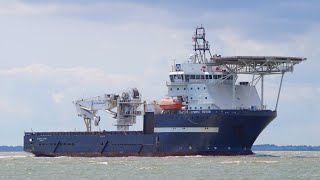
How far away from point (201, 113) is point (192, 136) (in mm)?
2405

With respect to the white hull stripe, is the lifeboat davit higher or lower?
higher

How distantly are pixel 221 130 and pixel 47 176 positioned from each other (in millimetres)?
25920

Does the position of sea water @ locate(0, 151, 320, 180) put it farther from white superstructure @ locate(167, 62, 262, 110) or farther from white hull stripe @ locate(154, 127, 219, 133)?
white superstructure @ locate(167, 62, 262, 110)

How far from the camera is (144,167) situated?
78.0 metres

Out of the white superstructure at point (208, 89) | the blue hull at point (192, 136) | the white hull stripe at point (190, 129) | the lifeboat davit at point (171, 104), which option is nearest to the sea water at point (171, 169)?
the blue hull at point (192, 136)

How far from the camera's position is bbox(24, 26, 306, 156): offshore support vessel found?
9225 cm

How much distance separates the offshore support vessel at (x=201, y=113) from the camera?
9225cm

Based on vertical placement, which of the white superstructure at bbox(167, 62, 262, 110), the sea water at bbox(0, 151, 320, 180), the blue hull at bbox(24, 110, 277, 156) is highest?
the white superstructure at bbox(167, 62, 262, 110)

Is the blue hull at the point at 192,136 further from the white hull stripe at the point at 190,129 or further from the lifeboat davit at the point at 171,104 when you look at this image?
the lifeboat davit at the point at 171,104

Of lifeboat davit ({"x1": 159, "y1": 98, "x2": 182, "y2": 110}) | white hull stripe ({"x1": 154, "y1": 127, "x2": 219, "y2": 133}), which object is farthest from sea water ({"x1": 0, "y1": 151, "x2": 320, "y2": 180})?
lifeboat davit ({"x1": 159, "y1": 98, "x2": 182, "y2": 110})

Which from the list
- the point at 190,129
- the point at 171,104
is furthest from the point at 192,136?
the point at 171,104

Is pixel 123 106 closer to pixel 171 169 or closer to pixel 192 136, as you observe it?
pixel 192 136

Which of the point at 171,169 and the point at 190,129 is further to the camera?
the point at 190,129

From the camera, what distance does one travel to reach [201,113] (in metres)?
92.4
